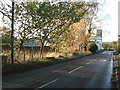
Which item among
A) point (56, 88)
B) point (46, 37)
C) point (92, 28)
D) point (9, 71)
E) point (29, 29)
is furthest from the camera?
point (92, 28)

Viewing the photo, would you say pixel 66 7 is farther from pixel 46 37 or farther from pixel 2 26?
pixel 2 26

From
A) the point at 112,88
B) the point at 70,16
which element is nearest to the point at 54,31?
the point at 70,16

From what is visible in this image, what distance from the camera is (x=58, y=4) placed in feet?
57.5

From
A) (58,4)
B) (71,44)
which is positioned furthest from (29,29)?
(71,44)

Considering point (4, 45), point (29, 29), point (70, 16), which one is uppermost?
point (70, 16)

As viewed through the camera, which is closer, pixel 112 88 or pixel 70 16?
pixel 112 88

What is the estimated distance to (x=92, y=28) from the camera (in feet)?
167

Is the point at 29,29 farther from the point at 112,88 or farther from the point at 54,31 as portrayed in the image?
the point at 112,88

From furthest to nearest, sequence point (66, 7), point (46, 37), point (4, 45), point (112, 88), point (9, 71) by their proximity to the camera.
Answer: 1. point (46, 37)
2. point (66, 7)
3. point (4, 45)
4. point (9, 71)
5. point (112, 88)

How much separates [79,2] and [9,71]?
37.4 ft

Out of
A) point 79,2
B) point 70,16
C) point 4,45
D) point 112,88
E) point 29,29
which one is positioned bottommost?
point 112,88

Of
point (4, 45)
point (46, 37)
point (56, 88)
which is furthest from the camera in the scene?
point (46, 37)

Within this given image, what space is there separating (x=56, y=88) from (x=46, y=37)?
43.6ft

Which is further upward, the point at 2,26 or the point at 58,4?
the point at 58,4
